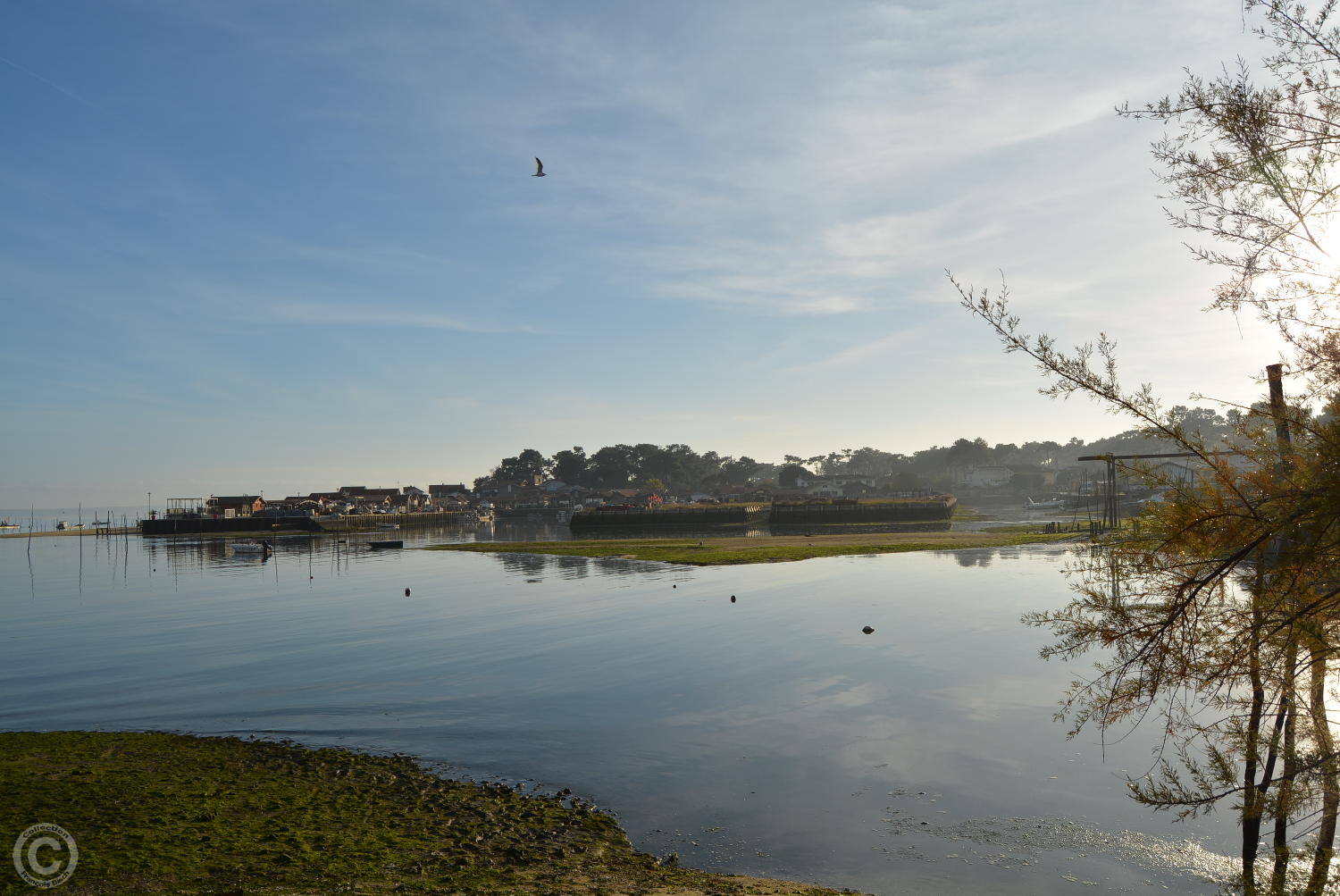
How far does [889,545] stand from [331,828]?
56681 mm

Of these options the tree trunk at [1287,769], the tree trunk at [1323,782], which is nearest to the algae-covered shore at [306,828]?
the tree trunk at [1287,769]

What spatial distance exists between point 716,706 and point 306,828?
31.4 ft

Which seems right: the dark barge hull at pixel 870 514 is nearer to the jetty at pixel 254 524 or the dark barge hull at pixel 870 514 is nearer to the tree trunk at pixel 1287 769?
the jetty at pixel 254 524

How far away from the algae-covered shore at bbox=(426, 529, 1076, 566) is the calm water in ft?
50.0

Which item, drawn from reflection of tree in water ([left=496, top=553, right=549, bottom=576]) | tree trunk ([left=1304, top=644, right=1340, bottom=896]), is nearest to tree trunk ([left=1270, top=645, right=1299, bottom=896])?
tree trunk ([left=1304, top=644, right=1340, bottom=896])

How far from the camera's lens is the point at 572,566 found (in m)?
54.7

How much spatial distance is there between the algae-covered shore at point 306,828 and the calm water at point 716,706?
1.05 m

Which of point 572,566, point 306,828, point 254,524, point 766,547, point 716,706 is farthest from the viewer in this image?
point 254,524

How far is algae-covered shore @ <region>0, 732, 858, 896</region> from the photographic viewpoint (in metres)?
8.88

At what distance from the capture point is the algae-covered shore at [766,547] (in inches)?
2245

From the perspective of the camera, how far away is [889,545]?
6284cm

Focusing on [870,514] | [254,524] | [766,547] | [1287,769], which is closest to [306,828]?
[1287,769]

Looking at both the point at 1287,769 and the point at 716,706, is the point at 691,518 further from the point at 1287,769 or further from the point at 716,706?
the point at 1287,769

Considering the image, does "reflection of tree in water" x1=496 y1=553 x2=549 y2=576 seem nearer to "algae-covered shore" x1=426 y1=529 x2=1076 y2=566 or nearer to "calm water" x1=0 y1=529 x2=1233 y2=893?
"algae-covered shore" x1=426 y1=529 x2=1076 y2=566
